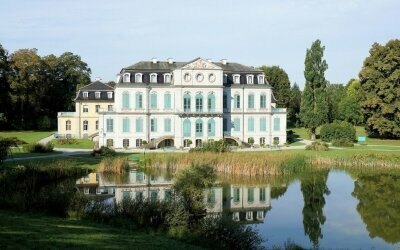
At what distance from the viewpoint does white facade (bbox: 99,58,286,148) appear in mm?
44500

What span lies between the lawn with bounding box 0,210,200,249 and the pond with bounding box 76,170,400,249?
528cm

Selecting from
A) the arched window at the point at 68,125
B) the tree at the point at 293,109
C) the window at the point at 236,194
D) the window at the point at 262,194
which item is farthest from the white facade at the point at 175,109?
the tree at the point at 293,109

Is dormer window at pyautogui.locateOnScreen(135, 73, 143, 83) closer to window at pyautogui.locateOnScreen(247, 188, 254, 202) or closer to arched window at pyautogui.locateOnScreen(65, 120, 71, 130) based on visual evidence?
arched window at pyautogui.locateOnScreen(65, 120, 71, 130)

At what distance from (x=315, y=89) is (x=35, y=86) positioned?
3620 cm

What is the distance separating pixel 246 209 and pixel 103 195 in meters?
6.74

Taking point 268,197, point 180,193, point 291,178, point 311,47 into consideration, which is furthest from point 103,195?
point 311,47

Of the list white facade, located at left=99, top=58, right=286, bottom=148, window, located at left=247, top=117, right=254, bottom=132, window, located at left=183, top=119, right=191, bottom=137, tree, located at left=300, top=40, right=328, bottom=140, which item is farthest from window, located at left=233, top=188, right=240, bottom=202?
tree, located at left=300, top=40, right=328, bottom=140

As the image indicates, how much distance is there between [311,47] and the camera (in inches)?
2004

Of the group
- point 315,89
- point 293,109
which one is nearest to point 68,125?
point 315,89

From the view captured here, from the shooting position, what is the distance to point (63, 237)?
9.73 meters

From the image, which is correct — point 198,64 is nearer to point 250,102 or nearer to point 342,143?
point 250,102

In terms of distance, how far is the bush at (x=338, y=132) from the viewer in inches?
1911

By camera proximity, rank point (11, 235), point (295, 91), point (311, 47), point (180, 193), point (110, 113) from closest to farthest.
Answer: point (11, 235), point (180, 193), point (110, 113), point (311, 47), point (295, 91)

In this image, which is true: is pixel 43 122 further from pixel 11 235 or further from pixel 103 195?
pixel 11 235
